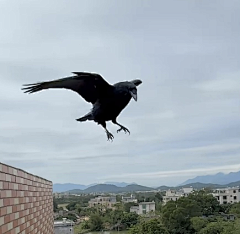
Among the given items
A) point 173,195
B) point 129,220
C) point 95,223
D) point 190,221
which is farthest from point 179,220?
point 173,195

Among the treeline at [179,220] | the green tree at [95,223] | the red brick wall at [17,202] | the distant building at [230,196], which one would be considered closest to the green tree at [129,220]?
the treeline at [179,220]

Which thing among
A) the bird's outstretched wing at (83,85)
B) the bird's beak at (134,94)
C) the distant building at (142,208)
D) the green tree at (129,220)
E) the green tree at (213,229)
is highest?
the bird's outstretched wing at (83,85)

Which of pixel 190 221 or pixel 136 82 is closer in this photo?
pixel 136 82

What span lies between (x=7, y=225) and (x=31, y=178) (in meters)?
1.35

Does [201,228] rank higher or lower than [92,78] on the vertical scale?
lower

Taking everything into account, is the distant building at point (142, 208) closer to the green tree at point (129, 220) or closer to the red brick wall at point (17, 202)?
the green tree at point (129, 220)

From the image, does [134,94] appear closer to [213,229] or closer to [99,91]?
[99,91]

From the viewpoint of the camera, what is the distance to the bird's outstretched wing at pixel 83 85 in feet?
3.63

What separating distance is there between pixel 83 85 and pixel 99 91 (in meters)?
0.07

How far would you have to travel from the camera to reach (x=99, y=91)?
1131 mm

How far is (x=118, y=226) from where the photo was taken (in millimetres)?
22578

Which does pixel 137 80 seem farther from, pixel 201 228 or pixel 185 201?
pixel 185 201

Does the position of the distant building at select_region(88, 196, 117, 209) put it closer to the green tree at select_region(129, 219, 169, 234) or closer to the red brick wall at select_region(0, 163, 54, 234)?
the green tree at select_region(129, 219, 169, 234)

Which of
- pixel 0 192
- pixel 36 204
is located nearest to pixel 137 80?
pixel 0 192
